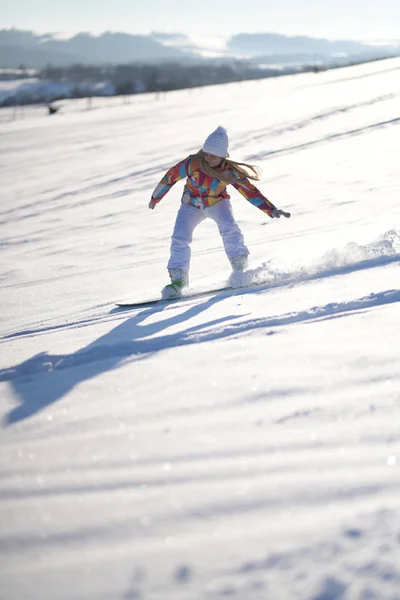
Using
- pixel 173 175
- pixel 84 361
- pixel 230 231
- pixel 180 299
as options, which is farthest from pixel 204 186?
pixel 84 361

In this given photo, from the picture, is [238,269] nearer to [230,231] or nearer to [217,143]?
[230,231]

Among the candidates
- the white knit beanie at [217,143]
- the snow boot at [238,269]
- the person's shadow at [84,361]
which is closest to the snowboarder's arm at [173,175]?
the white knit beanie at [217,143]

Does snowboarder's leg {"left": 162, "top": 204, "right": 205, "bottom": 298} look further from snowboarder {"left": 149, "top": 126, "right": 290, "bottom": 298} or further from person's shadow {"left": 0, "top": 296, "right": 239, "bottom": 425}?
person's shadow {"left": 0, "top": 296, "right": 239, "bottom": 425}

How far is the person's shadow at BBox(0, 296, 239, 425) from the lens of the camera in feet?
7.68

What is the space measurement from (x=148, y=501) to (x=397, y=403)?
2.93ft

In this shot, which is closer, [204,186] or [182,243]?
[204,186]

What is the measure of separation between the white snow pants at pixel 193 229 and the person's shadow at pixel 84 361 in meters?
1.00

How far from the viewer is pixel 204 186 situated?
412cm

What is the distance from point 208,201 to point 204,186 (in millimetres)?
119

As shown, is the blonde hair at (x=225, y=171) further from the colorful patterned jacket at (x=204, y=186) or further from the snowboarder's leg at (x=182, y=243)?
the snowboarder's leg at (x=182, y=243)

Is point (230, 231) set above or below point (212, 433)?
above

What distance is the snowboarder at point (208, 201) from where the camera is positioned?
4.07 metres

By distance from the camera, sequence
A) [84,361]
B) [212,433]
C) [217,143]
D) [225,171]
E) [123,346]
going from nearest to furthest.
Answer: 1. [212,433]
2. [84,361]
3. [123,346]
4. [217,143]
5. [225,171]

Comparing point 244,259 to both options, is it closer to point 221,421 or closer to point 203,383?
point 203,383
